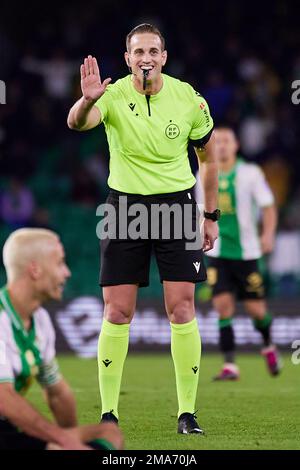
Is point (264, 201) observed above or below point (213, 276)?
above

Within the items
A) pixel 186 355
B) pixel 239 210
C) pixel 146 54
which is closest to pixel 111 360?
pixel 186 355

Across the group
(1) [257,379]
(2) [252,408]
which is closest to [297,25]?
(1) [257,379]

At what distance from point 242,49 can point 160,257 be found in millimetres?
11770

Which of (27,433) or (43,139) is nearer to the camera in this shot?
(27,433)

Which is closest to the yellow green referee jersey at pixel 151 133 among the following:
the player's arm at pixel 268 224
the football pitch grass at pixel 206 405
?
the football pitch grass at pixel 206 405

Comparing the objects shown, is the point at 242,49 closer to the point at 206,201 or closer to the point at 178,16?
the point at 178,16

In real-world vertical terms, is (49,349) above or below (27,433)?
above

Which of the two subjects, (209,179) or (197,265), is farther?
(209,179)

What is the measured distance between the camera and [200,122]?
7.26 m

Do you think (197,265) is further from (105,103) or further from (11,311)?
(11,311)

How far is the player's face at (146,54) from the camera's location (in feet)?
23.0

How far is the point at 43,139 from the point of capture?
705 inches

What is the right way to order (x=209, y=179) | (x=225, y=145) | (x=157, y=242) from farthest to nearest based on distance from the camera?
(x=225, y=145) < (x=209, y=179) < (x=157, y=242)

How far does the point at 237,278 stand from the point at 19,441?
21.4ft
